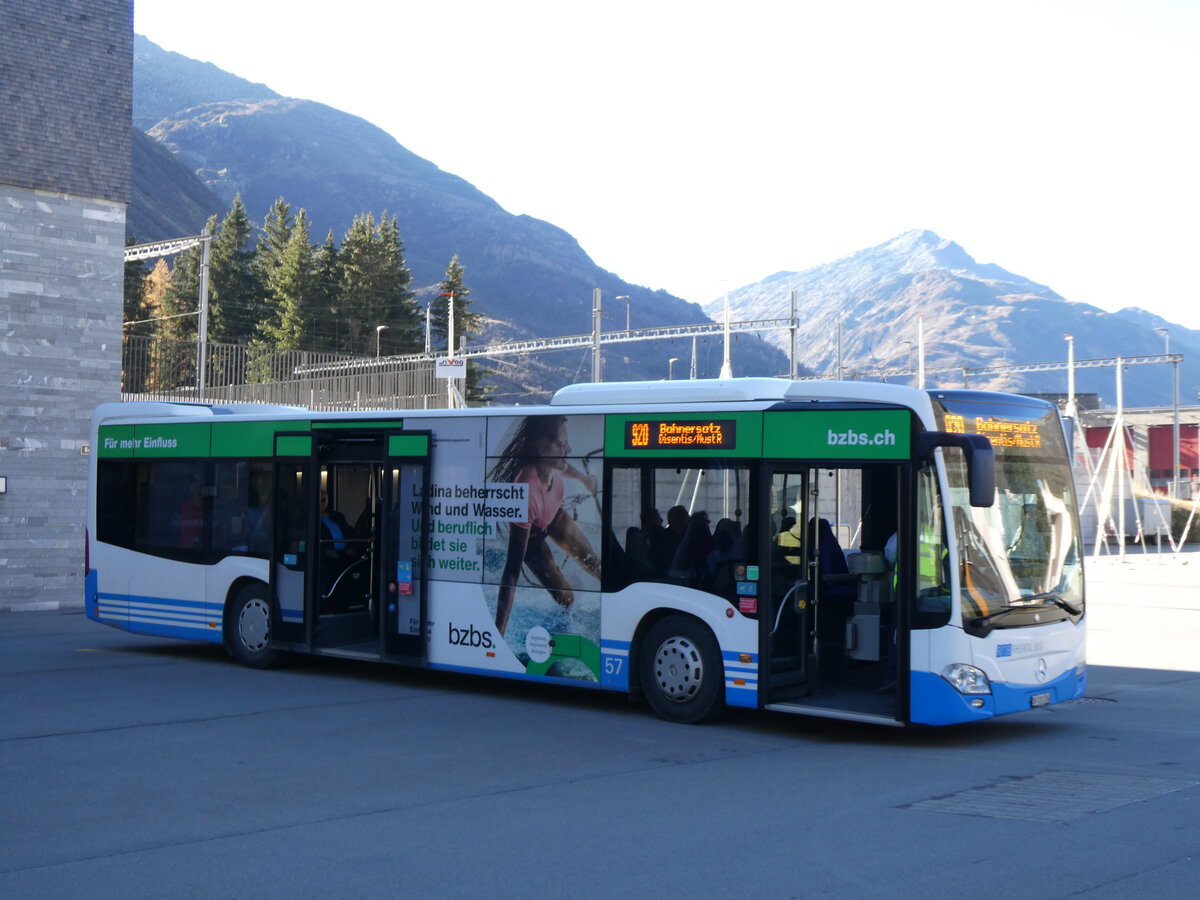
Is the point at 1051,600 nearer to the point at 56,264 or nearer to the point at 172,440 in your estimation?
the point at 172,440

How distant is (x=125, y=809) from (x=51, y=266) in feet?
55.2

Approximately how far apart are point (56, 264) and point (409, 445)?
11859 millimetres

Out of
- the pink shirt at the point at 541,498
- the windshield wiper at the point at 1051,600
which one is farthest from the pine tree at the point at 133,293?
the windshield wiper at the point at 1051,600

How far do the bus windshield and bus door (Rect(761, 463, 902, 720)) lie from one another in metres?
0.75

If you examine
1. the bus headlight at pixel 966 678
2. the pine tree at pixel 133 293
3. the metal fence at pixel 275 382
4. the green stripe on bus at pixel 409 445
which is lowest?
the bus headlight at pixel 966 678

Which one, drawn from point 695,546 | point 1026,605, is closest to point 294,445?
point 695,546

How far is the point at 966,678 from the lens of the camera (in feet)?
34.4

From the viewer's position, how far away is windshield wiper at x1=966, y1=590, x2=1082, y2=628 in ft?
34.6

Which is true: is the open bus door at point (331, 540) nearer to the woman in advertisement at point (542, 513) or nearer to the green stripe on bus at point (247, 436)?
the green stripe on bus at point (247, 436)

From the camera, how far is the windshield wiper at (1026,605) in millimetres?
10547

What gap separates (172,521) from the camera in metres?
16.5

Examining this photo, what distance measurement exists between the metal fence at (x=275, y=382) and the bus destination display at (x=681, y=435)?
1614 centimetres

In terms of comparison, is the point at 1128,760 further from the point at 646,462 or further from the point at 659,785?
the point at 646,462

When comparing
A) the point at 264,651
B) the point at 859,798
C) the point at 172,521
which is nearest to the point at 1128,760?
the point at 859,798
